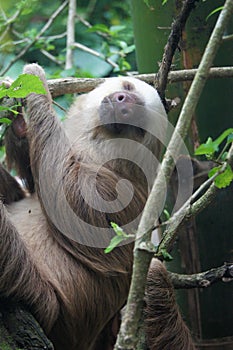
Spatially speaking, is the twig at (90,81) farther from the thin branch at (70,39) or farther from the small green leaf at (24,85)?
the thin branch at (70,39)

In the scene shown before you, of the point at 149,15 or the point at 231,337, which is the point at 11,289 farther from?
the point at 149,15

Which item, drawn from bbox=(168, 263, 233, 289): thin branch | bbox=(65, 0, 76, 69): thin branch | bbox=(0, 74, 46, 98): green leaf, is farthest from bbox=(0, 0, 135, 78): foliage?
bbox=(0, 74, 46, 98): green leaf

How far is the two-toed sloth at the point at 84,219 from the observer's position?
4594 millimetres

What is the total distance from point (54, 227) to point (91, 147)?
868mm

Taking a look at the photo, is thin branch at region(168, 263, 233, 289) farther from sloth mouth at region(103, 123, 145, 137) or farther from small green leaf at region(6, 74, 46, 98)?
small green leaf at region(6, 74, 46, 98)

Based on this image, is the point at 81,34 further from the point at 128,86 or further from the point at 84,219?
the point at 84,219

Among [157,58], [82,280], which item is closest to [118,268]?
[82,280]

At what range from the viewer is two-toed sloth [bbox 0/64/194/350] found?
4.59 meters

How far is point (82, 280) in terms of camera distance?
479cm

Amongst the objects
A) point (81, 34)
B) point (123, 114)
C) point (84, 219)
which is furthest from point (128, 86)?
point (81, 34)

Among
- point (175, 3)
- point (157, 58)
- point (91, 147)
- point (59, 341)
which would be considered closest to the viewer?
point (59, 341)

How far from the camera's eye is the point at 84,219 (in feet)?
15.7

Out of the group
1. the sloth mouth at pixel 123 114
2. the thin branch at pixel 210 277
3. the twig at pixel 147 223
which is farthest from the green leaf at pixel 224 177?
the sloth mouth at pixel 123 114

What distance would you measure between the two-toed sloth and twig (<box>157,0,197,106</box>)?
41cm
